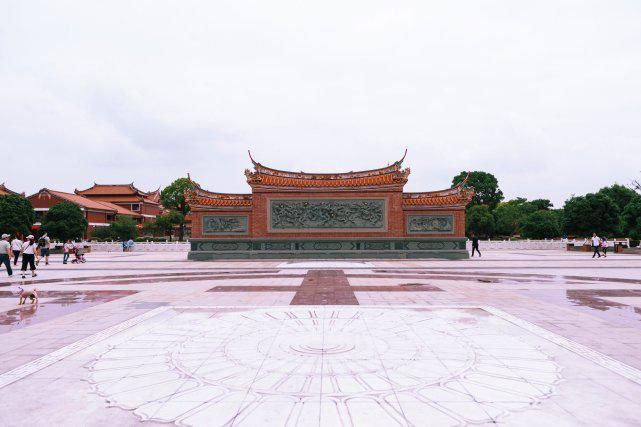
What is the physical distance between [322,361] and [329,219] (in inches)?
809

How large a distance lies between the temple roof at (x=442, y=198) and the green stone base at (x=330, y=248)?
7.27 ft

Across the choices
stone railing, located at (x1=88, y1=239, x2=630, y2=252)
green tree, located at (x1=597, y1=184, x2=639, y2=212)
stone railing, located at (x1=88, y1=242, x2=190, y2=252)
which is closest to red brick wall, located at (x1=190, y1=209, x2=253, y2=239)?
stone railing, located at (x1=88, y1=239, x2=630, y2=252)

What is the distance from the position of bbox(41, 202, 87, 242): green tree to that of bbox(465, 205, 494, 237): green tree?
45760mm

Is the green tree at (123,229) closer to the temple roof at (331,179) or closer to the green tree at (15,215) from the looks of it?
the green tree at (15,215)

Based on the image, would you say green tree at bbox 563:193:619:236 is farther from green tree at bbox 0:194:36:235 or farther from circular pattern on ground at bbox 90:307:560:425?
green tree at bbox 0:194:36:235

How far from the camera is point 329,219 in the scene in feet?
82.5

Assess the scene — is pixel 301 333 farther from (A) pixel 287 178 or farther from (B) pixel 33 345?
(A) pixel 287 178

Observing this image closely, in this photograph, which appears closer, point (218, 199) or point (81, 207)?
point (218, 199)

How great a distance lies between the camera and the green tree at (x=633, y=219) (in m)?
37.1

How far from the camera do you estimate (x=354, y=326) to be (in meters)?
6.43

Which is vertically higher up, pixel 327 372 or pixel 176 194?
pixel 176 194

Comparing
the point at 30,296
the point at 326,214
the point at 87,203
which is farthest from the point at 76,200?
the point at 30,296

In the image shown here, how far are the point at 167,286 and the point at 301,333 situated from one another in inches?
297

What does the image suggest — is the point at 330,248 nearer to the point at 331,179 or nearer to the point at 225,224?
Result: the point at 331,179
